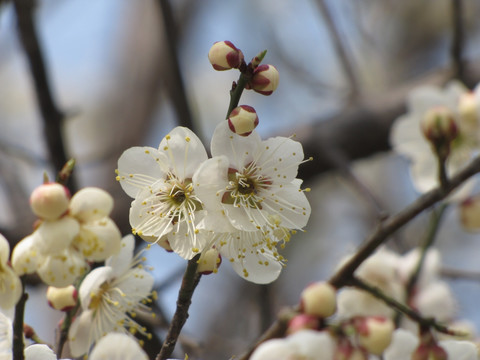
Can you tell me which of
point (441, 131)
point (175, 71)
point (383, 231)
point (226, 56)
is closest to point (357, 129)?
point (175, 71)

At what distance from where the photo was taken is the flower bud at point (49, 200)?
865 millimetres

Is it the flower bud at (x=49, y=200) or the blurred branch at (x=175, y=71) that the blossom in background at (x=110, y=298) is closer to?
the flower bud at (x=49, y=200)

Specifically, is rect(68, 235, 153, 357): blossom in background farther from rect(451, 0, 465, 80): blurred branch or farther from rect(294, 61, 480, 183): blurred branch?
rect(451, 0, 465, 80): blurred branch

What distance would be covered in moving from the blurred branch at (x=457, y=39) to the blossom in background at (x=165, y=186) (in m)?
1.44

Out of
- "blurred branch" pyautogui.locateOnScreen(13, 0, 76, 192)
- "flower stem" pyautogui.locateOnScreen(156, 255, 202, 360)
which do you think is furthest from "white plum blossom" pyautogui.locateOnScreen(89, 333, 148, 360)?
"blurred branch" pyautogui.locateOnScreen(13, 0, 76, 192)

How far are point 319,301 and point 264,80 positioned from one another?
1.18 feet

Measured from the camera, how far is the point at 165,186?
1.16m

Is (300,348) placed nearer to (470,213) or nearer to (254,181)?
(254,181)

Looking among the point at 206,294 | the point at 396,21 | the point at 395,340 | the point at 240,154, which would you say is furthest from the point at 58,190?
the point at 396,21

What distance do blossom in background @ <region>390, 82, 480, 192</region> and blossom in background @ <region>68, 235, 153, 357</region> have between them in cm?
108

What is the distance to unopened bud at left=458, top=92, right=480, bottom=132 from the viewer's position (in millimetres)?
1942

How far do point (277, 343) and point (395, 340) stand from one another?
0.31m

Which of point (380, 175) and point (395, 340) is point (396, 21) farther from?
point (395, 340)

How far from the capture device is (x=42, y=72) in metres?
1.97
